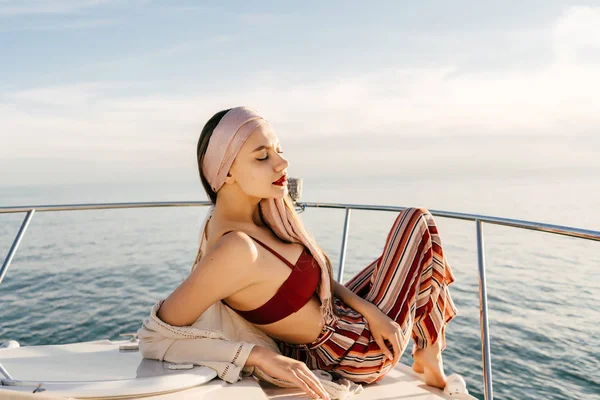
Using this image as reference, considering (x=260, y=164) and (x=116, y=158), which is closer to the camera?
(x=260, y=164)

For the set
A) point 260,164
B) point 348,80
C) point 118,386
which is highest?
point 348,80

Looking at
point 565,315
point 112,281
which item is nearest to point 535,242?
point 565,315

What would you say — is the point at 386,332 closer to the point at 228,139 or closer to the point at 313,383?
the point at 313,383

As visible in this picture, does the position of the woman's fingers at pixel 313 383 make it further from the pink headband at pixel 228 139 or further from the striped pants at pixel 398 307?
the pink headband at pixel 228 139

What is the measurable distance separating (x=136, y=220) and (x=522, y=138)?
5303cm

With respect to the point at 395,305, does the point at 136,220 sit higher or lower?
lower

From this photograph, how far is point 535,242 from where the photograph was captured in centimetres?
1580

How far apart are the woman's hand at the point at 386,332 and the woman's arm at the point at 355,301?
3cm

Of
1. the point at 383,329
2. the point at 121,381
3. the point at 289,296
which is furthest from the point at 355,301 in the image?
the point at 121,381

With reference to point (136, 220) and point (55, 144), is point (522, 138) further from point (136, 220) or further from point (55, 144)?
point (55, 144)

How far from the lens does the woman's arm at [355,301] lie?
5.91ft

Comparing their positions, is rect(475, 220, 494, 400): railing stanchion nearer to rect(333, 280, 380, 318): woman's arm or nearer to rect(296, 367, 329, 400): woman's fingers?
rect(333, 280, 380, 318): woman's arm

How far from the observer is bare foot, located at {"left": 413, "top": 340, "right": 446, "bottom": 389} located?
1.88 metres

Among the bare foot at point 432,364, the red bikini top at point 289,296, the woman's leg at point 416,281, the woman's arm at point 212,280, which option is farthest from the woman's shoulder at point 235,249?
the bare foot at point 432,364
